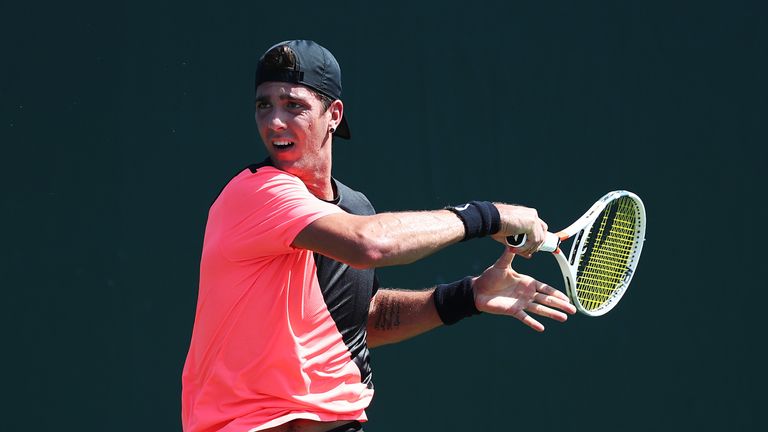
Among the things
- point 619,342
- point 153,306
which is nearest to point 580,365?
point 619,342

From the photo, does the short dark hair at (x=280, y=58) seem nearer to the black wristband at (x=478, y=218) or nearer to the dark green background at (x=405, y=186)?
the black wristband at (x=478, y=218)

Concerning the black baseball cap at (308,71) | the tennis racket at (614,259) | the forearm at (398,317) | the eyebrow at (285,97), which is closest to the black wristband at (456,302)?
the forearm at (398,317)

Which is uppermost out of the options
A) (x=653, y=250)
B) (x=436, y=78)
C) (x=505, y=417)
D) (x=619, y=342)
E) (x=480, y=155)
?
(x=436, y=78)

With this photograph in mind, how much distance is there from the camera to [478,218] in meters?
3.08

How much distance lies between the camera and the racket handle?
3.34 metres

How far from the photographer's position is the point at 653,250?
516 centimetres

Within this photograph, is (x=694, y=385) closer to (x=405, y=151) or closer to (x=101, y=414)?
(x=405, y=151)

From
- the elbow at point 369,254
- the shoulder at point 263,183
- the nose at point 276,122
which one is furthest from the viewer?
the nose at point 276,122

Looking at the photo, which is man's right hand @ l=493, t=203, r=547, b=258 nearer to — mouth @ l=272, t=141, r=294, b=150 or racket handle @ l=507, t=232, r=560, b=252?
racket handle @ l=507, t=232, r=560, b=252

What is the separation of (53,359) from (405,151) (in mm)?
1866

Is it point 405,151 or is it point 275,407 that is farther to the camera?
point 405,151

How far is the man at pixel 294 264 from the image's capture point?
2939 mm

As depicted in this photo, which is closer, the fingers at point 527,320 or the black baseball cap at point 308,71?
the black baseball cap at point 308,71

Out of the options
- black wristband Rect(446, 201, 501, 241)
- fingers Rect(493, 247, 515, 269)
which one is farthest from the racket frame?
black wristband Rect(446, 201, 501, 241)
